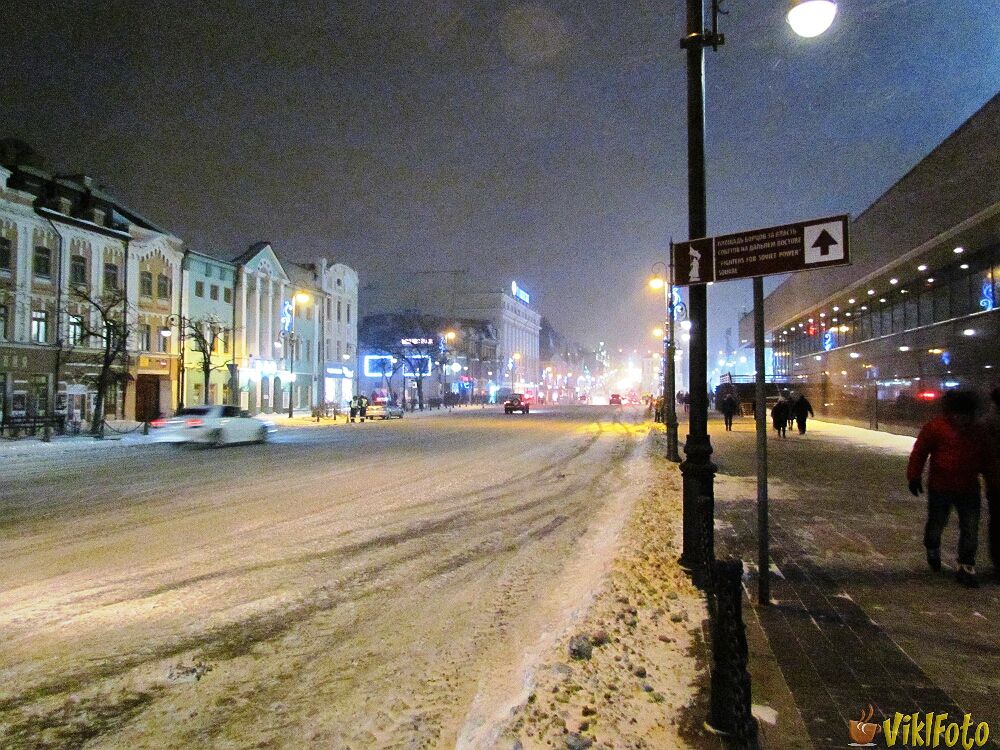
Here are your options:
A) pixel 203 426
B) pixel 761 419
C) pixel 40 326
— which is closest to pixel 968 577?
pixel 761 419

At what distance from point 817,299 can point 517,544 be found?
32.1 m

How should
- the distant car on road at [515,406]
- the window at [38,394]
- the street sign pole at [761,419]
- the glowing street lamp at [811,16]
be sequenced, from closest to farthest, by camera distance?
1. the street sign pole at [761,419]
2. the glowing street lamp at [811,16]
3. the window at [38,394]
4. the distant car on road at [515,406]

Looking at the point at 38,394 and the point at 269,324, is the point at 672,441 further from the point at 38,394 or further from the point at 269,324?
the point at 269,324

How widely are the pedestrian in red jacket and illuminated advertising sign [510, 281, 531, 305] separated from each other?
130609mm

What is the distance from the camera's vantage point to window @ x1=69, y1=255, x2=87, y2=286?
34.4 meters

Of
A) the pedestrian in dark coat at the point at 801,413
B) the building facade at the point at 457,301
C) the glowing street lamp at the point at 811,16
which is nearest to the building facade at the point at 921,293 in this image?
the pedestrian in dark coat at the point at 801,413

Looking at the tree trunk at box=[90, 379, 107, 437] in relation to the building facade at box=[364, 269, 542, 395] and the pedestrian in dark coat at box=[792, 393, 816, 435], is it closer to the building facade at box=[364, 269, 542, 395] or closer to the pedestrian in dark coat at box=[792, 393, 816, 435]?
the pedestrian in dark coat at box=[792, 393, 816, 435]

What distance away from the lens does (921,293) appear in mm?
24297

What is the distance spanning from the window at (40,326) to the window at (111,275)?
385 cm

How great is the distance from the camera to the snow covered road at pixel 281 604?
12.6 feet

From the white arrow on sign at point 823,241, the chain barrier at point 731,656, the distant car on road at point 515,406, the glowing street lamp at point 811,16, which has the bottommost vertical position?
the chain barrier at point 731,656

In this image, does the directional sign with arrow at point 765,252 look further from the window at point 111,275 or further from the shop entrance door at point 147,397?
the shop entrance door at point 147,397

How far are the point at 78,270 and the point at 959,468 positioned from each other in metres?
39.2

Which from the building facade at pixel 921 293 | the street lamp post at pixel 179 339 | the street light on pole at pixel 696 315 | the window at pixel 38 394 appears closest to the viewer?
the street light on pole at pixel 696 315
